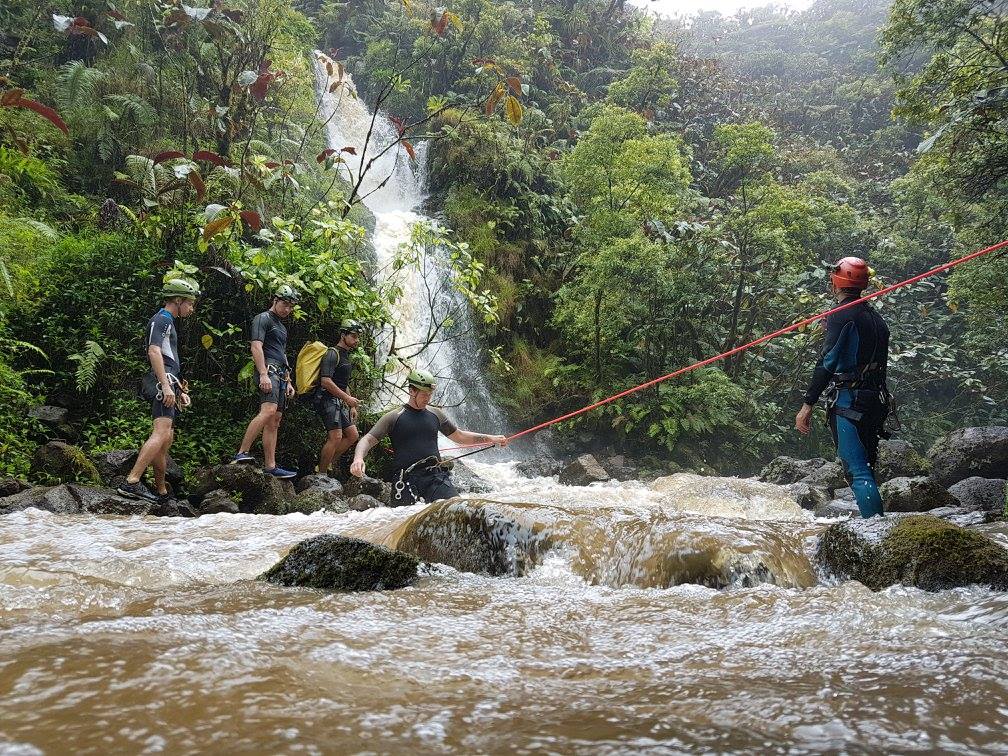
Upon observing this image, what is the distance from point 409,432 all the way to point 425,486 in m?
0.57

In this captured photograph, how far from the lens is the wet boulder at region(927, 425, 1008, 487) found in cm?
1048

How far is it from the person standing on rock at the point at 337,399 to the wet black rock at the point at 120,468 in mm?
1725


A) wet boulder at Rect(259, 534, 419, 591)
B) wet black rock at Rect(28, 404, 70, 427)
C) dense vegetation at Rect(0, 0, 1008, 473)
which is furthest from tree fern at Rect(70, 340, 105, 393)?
wet boulder at Rect(259, 534, 419, 591)

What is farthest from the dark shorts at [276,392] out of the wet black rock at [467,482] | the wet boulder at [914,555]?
the wet boulder at [914,555]

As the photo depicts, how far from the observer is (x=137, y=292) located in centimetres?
887

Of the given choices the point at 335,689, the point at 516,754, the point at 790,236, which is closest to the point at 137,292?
the point at 335,689

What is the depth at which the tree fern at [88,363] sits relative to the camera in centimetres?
787

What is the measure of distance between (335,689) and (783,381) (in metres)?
16.5

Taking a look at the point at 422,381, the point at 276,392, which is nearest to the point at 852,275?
the point at 422,381

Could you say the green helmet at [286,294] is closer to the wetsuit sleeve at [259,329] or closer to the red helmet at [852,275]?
the wetsuit sleeve at [259,329]

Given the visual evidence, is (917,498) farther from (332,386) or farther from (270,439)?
(270,439)

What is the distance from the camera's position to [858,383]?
16.0ft

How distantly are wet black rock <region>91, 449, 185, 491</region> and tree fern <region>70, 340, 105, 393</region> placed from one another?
1.07 metres

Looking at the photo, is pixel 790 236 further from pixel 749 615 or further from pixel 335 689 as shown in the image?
pixel 335 689
